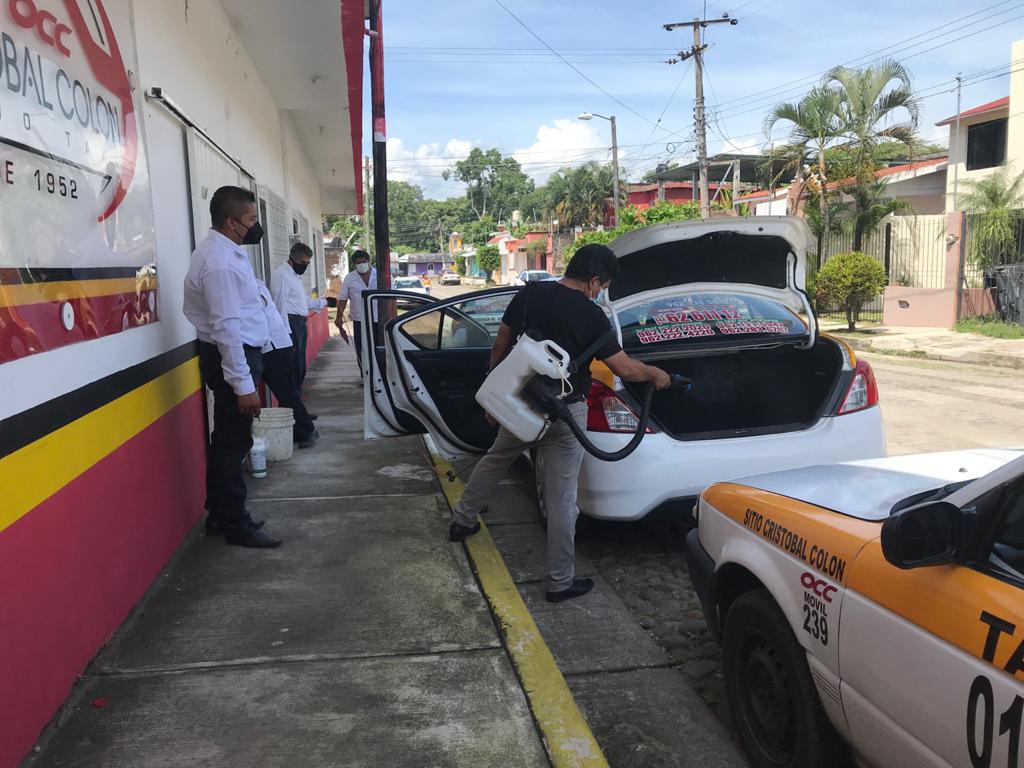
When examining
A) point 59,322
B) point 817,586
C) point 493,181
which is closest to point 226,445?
point 59,322

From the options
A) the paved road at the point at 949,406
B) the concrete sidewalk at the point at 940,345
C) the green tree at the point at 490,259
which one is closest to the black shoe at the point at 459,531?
the paved road at the point at 949,406

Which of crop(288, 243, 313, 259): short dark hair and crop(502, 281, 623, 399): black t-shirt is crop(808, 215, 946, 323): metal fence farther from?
crop(502, 281, 623, 399): black t-shirt

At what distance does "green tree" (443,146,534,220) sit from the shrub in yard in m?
96.7

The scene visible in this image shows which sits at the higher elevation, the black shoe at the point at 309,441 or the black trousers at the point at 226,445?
the black trousers at the point at 226,445

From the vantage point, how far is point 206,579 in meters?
4.06

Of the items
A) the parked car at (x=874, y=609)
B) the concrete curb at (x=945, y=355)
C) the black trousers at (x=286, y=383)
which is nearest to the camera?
the parked car at (x=874, y=609)

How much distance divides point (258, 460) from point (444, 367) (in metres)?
1.68

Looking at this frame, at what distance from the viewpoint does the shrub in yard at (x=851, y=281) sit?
55.5ft

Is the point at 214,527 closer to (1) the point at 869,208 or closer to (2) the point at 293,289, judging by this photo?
(2) the point at 293,289

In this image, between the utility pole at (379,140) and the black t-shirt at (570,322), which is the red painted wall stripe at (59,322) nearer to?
the black t-shirt at (570,322)

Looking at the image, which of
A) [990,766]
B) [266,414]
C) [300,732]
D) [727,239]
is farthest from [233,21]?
[990,766]

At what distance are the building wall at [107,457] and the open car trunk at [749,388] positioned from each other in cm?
286

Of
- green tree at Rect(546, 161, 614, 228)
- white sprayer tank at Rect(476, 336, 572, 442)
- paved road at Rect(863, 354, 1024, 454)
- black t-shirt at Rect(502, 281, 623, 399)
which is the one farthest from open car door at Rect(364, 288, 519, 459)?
green tree at Rect(546, 161, 614, 228)

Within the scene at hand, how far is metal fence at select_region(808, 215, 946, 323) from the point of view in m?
18.1
